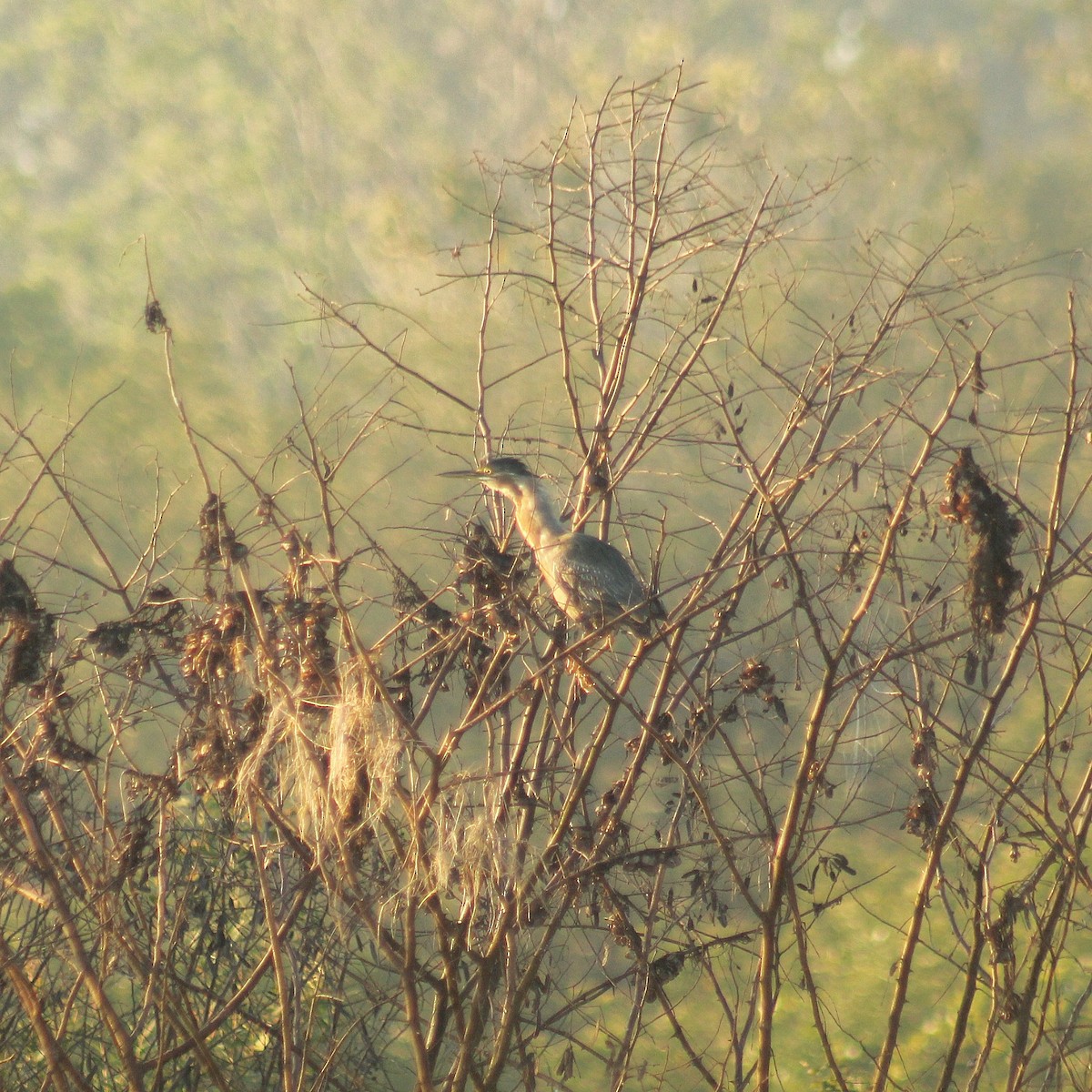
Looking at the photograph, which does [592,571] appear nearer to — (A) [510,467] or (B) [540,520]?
(A) [510,467]

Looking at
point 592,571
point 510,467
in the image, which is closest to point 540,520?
point 510,467

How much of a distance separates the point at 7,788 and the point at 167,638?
0.42m

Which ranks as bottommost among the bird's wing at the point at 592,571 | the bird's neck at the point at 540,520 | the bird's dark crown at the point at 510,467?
the bird's wing at the point at 592,571

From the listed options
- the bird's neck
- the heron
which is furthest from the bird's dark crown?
the bird's neck

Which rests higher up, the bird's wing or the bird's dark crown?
the bird's dark crown

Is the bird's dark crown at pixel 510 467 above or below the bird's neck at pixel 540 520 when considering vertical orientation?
below

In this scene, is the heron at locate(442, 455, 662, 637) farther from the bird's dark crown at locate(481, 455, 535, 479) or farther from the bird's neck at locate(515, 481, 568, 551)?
the bird's neck at locate(515, 481, 568, 551)

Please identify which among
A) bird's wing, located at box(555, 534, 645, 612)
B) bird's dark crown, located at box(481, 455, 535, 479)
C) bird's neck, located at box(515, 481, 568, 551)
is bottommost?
bird's wing, located at box(555, 534, 645, 612)

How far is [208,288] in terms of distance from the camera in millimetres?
7320

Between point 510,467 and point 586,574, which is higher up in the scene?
point 510,467

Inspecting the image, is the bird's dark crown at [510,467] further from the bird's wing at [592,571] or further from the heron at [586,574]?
the bird's wing at [592,571]

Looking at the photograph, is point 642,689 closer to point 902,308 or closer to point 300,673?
point 902,308

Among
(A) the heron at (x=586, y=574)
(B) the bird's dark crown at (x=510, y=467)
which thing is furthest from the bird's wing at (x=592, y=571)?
(B) the bird's dark crown at (x=510, y=467)

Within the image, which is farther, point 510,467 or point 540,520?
point 540,520
